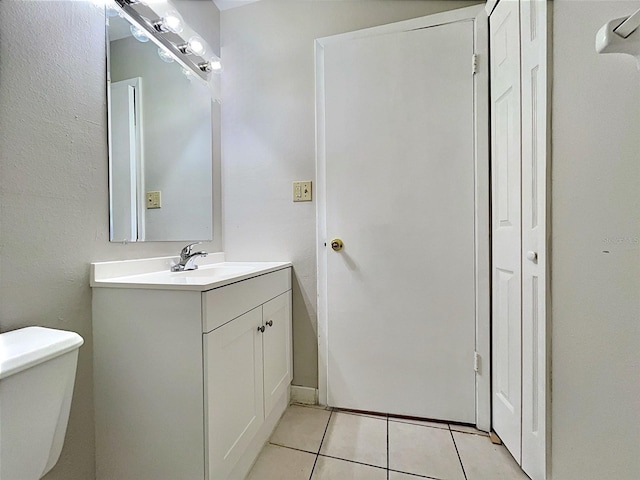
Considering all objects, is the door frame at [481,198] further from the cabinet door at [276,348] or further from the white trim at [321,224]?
the cabinet door at [276,348]

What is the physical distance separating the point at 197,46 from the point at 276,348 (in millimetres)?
1613

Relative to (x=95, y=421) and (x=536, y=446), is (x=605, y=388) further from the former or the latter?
(x=95, y=421)

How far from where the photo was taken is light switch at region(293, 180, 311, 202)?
→ 1.55 metres

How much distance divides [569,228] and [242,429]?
128 cm

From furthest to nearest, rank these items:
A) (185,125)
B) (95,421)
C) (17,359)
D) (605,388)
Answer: (185,125), (95,421), (605,388), (17,359)

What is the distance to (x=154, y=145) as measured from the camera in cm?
126

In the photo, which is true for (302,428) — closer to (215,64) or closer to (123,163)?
(123,163)

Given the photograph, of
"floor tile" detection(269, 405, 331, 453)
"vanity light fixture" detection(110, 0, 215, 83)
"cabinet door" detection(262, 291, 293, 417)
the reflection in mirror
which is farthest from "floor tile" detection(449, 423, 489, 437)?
"vanity light fixture" detection(110, 0, 215, 83)

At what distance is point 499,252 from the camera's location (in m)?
1.22

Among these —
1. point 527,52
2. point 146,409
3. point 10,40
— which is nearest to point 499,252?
point 527,52

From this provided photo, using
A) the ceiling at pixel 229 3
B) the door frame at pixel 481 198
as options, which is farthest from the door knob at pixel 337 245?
the ceiling at pixel 229 3

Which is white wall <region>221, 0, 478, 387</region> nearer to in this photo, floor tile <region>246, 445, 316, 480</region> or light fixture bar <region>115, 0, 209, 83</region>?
light fixture bar <region>115, 0, 209, 83</region>

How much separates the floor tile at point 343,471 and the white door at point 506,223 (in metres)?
0.56

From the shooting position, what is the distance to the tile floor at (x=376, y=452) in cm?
108
